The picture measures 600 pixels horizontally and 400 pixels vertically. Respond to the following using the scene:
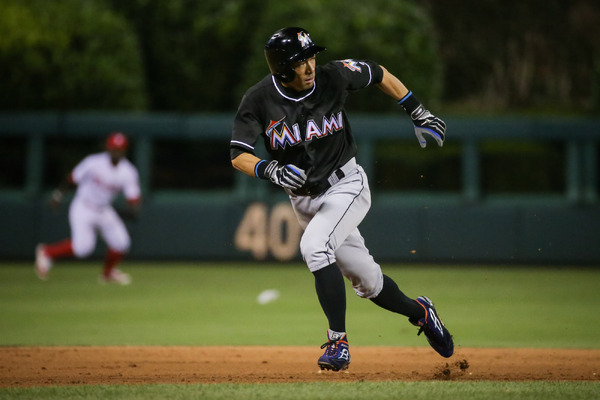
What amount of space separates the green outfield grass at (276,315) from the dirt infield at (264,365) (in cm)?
41

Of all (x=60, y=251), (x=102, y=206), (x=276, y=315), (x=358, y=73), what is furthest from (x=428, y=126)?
(x=60, y=251)

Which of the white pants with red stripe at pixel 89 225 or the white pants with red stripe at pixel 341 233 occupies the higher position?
the white pants with red stripe at pixel 341 233

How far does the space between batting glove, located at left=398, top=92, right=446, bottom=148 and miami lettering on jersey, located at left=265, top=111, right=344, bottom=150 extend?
61 centimetres

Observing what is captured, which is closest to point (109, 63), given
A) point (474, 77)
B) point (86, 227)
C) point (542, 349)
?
point (86, 227)

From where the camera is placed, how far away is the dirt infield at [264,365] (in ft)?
19.0

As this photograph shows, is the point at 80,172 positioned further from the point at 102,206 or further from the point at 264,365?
the point at 264,365

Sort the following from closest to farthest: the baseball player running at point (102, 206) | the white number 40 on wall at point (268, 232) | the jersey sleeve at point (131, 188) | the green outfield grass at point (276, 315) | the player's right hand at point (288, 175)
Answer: the green outfield grass at point (276, 315)
the player's right hand at point (288, 175)
the jersey sleeve at point (131, 188)
the baseball player running at point (102, 206)
the white number 40 on wall at point (268, 232)

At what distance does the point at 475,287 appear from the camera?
12133 mm

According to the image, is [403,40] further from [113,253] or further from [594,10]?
[594,10]

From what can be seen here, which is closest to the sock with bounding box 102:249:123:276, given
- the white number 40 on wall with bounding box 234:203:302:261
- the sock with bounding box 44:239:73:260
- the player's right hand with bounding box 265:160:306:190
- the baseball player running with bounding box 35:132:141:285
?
the baseball player running with bounding box 35:132:141:285

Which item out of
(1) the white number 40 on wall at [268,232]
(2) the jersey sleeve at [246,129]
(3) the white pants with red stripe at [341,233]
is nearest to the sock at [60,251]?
(1) the white number 40 on wall at [268,232]

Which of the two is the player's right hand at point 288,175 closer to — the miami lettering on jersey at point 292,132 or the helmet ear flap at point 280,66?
the miami lettering on jersey at point 292,132

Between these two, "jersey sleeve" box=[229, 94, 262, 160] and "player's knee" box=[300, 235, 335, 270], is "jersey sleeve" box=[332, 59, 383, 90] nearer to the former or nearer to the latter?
"jersey sleeve" box=[229, 94, 262, 160]

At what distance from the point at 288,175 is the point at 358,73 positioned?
36.6 inches
